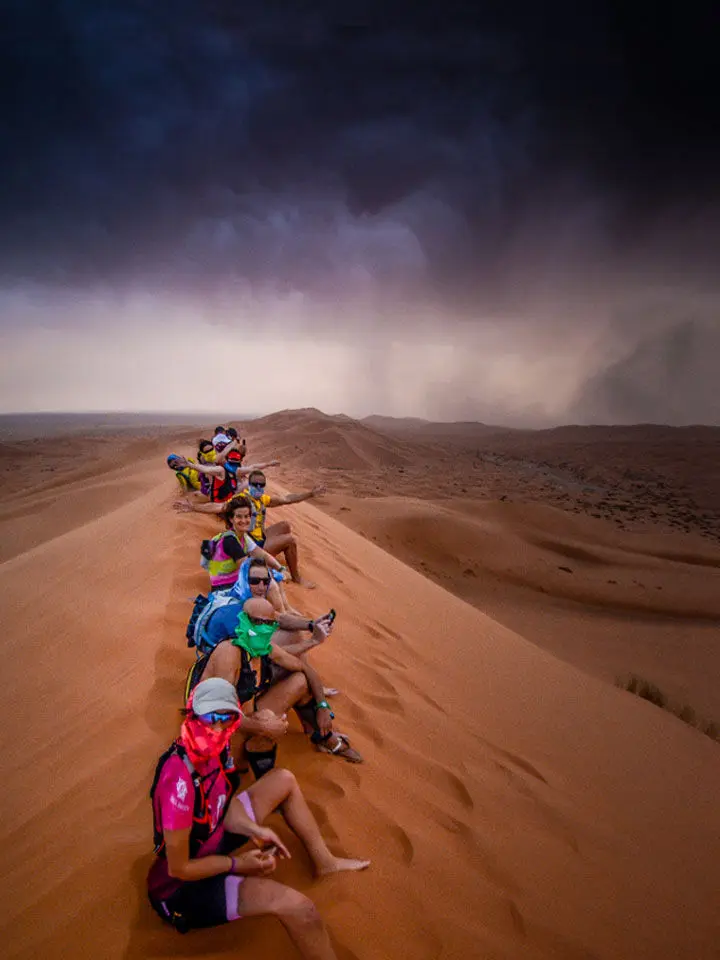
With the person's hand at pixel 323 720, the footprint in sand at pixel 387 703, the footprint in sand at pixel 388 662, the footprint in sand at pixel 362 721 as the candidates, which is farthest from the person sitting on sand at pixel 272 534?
the person's hand at pixel 323 720

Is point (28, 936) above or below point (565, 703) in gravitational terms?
above

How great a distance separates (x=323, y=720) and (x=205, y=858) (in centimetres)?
121

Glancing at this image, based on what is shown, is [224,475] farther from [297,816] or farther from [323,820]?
[297,816]

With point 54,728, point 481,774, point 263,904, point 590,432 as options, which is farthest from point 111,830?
point 590,432

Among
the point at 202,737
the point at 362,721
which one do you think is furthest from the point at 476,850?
the point at 202,737

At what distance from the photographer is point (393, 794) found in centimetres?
269

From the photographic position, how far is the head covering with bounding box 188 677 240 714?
5.38 feet

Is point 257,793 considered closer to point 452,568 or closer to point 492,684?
point 492,684

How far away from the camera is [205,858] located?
1.69 metres

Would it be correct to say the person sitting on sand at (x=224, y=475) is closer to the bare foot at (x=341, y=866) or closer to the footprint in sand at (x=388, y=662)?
the footprint in sand at (x=388, y=662)

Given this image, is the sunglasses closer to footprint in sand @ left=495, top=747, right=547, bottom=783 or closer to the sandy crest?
the sandy crest

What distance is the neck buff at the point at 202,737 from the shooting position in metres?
1.65

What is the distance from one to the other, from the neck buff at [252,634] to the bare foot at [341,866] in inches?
39.6

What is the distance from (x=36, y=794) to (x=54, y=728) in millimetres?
555
